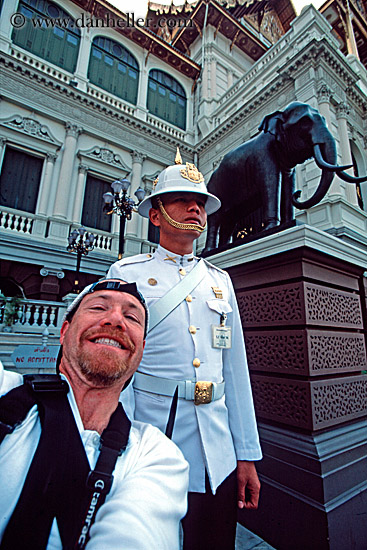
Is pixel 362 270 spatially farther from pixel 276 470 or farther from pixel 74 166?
pixel 74 166

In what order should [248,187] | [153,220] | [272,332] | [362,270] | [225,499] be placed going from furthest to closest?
[248,187]
[362,270]
[272,332]
[153,220]
[225,499]

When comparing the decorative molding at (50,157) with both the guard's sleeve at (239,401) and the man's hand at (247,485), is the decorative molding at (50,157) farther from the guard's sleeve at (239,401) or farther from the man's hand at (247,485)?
the man's hand at (247,485)

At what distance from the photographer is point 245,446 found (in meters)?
1.50

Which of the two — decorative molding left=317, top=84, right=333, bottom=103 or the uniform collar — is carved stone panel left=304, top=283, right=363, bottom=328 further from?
decorative molding left=317, top=84, right=333, bottom=103

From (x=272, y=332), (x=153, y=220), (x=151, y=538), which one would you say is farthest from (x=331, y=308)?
(x=151, y=538)

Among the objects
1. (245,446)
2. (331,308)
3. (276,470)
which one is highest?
(331,308)

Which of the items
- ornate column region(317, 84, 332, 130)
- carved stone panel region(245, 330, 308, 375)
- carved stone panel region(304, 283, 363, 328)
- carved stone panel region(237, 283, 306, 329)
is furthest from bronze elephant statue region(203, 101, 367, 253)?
ornate column region(317, 84, 332, 130)

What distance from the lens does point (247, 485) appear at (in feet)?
4.93

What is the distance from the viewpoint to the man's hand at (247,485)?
4.82ft

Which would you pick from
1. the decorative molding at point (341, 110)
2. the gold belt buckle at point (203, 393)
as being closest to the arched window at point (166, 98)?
the decorative molding at point (341, 110)

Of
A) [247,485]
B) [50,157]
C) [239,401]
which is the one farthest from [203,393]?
[50,157]

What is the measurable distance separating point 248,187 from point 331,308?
1.59m

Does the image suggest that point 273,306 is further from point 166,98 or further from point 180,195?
point 166,98

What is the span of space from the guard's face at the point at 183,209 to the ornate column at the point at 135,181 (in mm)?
11863
